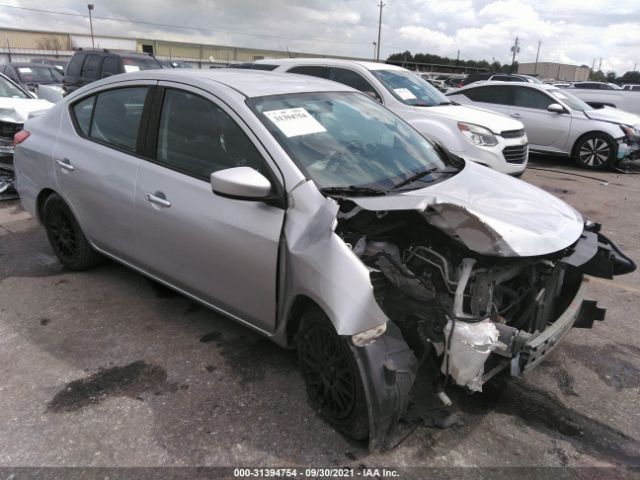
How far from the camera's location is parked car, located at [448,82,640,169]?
9.93m

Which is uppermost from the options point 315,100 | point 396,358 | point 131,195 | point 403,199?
point 315,100

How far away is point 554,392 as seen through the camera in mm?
2967

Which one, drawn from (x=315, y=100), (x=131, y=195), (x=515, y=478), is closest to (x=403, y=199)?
(x=315, y=100)

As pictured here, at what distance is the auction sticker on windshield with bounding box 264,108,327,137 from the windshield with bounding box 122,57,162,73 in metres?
9.54

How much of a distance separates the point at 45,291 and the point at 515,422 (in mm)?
3576

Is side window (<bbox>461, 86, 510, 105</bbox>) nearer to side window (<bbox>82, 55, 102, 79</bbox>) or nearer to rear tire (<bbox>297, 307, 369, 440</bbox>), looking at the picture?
side window (<bbox>82, 55, 102, 79</bbox>)

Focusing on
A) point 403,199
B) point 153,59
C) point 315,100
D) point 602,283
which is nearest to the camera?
point 403,199

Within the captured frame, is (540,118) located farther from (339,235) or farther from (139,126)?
(339,235)

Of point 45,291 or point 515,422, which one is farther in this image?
point 45,291

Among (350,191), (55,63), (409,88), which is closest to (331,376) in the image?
(350,191)

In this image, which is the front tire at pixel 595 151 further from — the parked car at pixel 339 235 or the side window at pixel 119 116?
the side window at pixel 119 116

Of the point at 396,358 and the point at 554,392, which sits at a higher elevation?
the point at 396,358

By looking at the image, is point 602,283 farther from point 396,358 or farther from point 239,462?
point 239,462

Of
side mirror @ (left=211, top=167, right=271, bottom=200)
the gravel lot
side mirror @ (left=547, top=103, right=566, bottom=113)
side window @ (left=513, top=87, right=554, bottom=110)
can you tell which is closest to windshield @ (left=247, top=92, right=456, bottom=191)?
side mirror @ (left=211, top=167, right=271, bottom=200)
